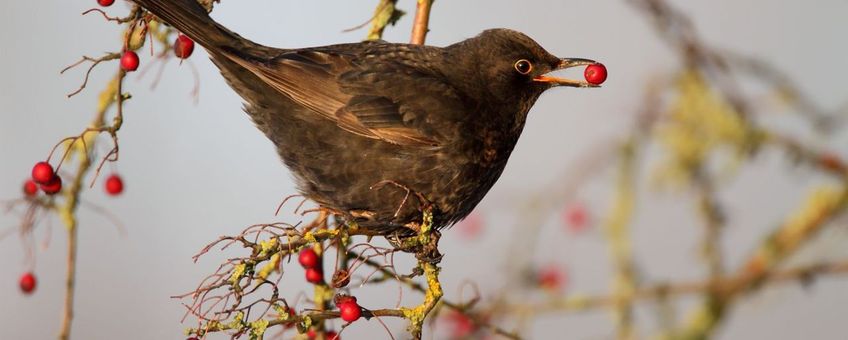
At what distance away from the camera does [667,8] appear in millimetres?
Result: 4195

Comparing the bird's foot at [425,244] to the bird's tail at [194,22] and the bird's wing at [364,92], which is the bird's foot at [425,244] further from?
the bird's tail at [194,22]

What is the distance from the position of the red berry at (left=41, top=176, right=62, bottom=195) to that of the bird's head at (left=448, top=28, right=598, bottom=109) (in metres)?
1.53

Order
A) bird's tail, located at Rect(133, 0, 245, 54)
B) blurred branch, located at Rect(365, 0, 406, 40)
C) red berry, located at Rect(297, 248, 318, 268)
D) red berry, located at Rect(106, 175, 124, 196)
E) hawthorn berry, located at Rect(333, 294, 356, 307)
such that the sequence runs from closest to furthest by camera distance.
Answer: hawthorn berry, located at Rect(333, 294, 356, 307) → bird's tail, located at Rect(133, 0, 245, 54) → red berry, located at Rect(297, 248, 318, 268) → blurred branch, located at Rect(365, 0, 406, 40) → red berry, located at Rect(106, 175, 124, 196)

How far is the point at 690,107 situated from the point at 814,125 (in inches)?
23.1

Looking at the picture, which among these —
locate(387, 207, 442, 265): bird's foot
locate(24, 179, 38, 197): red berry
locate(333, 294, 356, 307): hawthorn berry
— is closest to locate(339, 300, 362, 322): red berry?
locate(333, 294, 356, 307): hawthorn berry

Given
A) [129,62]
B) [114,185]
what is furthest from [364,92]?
[114,185]

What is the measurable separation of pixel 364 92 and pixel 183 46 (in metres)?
0.68

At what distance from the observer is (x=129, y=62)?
3.17 m

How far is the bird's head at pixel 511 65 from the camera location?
3.89m

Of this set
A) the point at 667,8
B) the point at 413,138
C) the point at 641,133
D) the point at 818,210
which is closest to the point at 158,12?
the point at 413,138

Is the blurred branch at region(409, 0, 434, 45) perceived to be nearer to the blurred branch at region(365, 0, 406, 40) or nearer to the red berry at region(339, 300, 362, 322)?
the blurred branch at region(365, 0, 406, 40)

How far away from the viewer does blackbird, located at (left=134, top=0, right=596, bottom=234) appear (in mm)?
3689

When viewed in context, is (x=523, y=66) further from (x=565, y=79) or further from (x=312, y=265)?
(x=312, y=265)

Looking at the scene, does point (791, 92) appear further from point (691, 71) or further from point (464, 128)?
point (464, 128)
